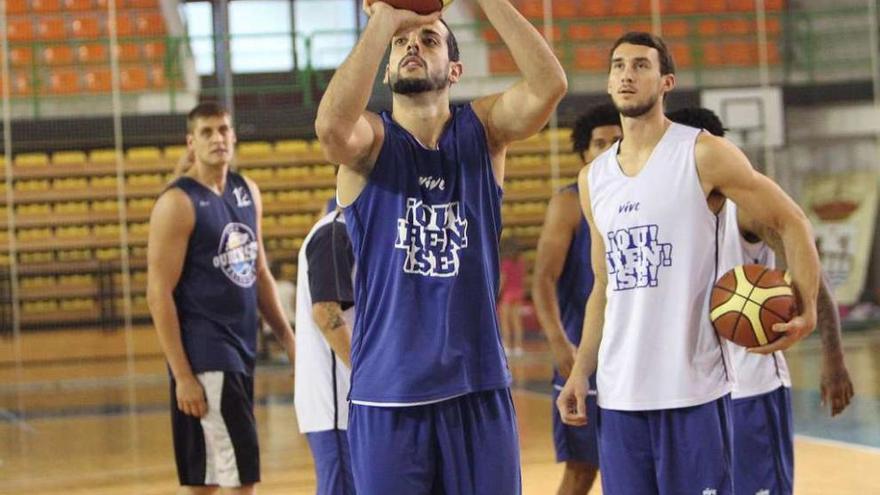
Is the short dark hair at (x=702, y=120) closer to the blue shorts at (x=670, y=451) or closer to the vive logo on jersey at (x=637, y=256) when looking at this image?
the vive logo on jersey at (x=637, y=256)

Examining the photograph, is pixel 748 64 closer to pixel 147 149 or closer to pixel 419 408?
pixel 147 149

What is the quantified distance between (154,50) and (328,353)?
13.0m

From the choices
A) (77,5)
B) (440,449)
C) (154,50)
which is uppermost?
(77,5)

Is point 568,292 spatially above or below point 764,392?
above

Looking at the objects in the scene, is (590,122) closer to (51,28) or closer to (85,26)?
(85,26)

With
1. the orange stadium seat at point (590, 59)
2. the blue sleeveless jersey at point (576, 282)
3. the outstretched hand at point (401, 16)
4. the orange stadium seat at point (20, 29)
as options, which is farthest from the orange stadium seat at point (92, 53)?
the outstretched hand at point (401, 16)

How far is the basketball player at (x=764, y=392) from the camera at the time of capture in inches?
163

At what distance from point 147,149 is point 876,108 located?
915 cm

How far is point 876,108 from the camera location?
17.1 m

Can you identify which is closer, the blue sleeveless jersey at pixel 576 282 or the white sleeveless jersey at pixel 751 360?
the white sleeveless jersey at pixel 751 360

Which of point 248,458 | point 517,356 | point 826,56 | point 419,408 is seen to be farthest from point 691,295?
point 826,56

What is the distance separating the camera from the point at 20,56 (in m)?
17.8

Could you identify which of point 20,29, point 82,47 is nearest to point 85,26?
point 82,47

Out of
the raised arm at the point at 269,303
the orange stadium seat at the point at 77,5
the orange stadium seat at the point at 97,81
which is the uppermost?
the orange stadium seat at the point at 77,5
